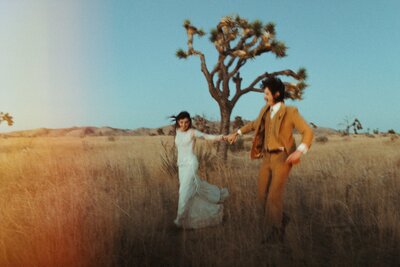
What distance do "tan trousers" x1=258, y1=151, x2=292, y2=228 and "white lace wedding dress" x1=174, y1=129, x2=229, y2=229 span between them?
2.87ft

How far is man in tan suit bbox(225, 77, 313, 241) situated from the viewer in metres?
4.68

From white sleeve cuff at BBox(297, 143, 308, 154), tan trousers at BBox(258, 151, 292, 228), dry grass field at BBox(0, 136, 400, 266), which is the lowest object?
dry grass field at BBox(0, 136, 400, 266)

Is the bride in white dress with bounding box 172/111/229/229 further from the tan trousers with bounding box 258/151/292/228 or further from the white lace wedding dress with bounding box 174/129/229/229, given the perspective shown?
the tan trousers with bounding box 258/151/292/228

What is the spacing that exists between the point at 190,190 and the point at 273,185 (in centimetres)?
126

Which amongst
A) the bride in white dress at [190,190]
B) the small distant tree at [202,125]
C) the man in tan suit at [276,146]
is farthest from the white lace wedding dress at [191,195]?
the small distant tree at [202,125]

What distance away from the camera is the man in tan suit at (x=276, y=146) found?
468 cm

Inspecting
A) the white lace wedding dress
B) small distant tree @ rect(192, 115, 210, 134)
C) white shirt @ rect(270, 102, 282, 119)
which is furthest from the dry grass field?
small distant tree @ rect(192, 115, 210, 134)

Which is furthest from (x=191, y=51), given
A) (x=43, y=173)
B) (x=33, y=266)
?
(x=33, y=266)

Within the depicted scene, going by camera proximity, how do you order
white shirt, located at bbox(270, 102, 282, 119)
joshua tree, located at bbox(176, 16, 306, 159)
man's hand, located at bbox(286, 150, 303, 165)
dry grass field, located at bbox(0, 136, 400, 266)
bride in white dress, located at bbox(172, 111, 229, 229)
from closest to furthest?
dry grass field, located at bbox(0, 136, 400, 266) → man's hand, located at bbox(286, 150, 303, 165) → white shirt, located at bbox(270, 102, 282, 119) → bride in white dress, located at bbox(172, 111, 229, 229) → joshua tree, located at bbox(176, 16, 306, 159)

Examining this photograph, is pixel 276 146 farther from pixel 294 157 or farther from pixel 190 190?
pixel 190 190

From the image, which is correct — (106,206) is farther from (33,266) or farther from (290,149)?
(290,149)

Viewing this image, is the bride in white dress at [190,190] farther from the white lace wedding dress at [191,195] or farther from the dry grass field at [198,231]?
the dry grass field at [198,231]

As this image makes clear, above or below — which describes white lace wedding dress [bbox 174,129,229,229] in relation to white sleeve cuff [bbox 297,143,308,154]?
below

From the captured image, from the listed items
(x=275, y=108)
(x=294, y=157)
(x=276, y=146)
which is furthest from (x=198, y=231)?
(x=275, y=108)
